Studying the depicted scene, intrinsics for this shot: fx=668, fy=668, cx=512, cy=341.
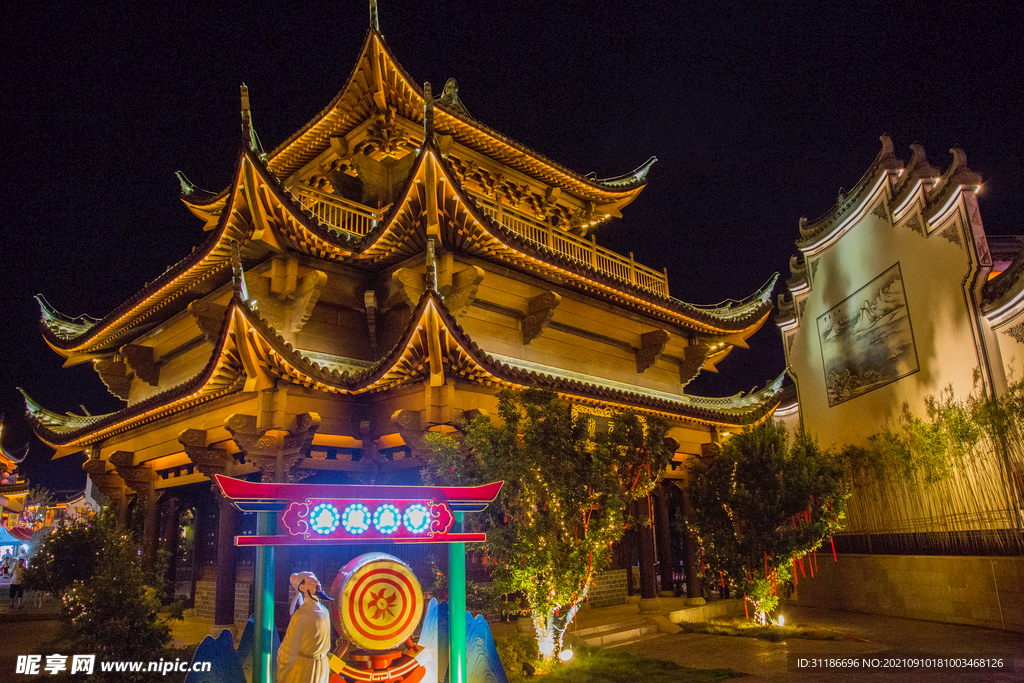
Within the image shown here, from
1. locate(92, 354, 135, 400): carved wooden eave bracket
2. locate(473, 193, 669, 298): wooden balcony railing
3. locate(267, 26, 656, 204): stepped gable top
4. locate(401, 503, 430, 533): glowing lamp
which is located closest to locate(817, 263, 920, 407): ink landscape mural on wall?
locate(473, 193, 669, 298): wooden balcony railing

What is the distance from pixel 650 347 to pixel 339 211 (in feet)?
27.1

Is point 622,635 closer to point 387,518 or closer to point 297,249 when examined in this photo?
point 387,518

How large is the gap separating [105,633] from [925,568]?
53.6 ft

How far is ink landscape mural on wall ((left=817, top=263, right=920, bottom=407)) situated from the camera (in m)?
17.7

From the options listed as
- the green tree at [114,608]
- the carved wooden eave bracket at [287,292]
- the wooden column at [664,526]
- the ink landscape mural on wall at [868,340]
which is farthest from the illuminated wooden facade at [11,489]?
the ink landscape mural on wall at [868,340]

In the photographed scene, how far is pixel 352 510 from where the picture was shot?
6.21 m

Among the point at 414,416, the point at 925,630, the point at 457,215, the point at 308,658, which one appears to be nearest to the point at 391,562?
the point at 308,658

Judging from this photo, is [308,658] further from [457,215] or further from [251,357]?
[457,215]

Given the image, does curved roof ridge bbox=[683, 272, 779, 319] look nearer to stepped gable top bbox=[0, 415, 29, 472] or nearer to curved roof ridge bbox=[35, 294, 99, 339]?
curved roof ridge bbox=[35, 294, 99, 339]

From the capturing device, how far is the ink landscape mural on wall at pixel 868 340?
58.0 feet

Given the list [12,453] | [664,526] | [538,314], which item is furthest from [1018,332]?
[12,453]

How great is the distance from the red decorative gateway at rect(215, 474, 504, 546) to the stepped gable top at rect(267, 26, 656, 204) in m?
10.8

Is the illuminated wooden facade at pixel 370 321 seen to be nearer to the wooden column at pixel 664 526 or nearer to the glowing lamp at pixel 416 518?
the wooden column at pixel 664 526

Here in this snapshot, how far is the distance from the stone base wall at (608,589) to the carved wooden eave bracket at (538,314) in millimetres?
5810
